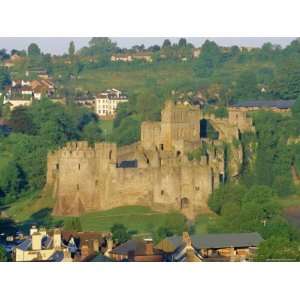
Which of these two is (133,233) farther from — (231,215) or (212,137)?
(212,137)

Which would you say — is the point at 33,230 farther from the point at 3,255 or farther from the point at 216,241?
the point at 3,255

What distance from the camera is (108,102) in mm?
105375

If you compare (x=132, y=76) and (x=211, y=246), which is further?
(x=132, y=76)

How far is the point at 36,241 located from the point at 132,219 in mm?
11220

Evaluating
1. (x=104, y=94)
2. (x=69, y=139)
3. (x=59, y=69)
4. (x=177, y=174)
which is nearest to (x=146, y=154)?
(x=177, y=174)

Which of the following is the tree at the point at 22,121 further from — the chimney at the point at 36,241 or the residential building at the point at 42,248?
the chimney at the point at 36,241

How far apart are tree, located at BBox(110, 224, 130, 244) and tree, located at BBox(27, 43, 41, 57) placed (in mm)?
64344

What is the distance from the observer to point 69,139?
85.6 metres

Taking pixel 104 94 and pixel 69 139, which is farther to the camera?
pixel 104 94

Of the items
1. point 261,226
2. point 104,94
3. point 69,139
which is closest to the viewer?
point 261,226

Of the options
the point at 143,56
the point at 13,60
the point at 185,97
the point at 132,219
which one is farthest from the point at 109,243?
the point at 13,60

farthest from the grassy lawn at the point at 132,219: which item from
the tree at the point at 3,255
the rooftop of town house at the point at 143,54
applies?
the rooftop of town house at the point at 143,54

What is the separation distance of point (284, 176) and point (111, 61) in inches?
1939

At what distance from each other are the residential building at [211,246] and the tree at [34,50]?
68.7 metres
